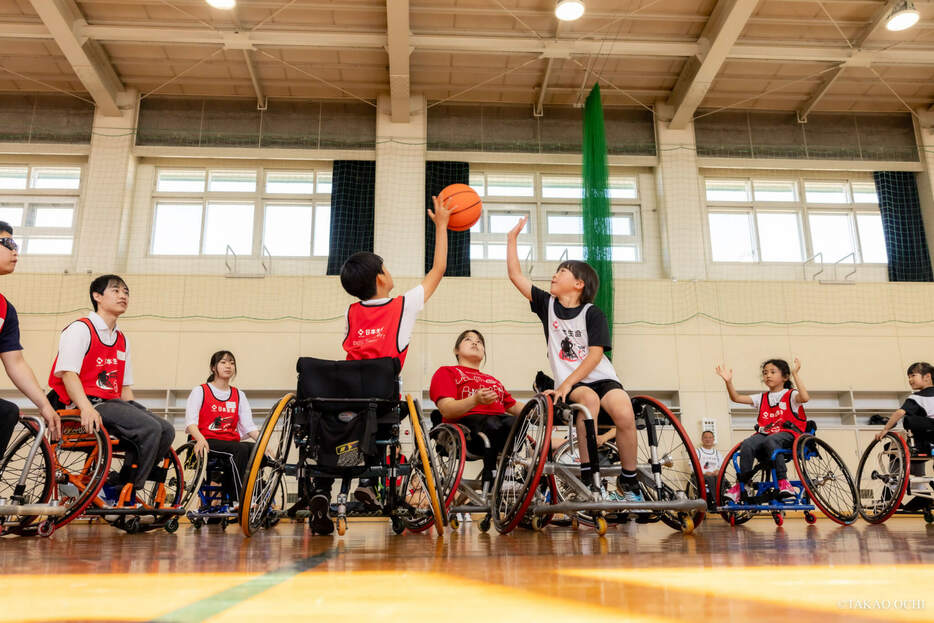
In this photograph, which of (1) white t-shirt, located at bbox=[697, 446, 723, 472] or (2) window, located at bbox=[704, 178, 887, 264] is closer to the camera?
(1) white t-shirt, located at bbox=[697, 446, 723, 472]

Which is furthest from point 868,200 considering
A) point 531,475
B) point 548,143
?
point 531,475

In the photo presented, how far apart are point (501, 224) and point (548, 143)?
117 centimetres

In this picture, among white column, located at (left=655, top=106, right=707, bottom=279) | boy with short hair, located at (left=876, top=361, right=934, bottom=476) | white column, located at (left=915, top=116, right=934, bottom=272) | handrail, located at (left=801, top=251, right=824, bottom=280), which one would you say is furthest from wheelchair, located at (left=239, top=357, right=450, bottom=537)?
white column, located at (left=915, top=116, right=934, bottom=272)

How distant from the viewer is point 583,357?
8.78ft

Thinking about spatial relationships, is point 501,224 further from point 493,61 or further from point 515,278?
point 515,278

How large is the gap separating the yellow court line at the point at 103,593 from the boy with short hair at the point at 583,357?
1474 millimetres

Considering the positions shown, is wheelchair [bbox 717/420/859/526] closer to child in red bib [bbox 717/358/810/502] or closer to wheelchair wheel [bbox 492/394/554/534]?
child in red bib [bbox 717/358/810/502]

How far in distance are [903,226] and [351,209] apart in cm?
663

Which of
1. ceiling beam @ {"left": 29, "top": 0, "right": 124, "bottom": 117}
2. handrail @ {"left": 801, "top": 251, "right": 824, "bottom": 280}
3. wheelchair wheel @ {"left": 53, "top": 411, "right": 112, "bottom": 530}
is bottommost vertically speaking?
wheelchair wheel @ {"left": 53, "top": 411, "right": 112, "bottom": 530}

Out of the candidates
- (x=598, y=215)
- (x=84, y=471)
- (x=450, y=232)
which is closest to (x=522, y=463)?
(x=84, y=471)

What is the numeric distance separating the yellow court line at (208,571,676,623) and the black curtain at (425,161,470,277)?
21.1 feet

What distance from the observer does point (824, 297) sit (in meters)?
7.63

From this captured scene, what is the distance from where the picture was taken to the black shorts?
253 cm

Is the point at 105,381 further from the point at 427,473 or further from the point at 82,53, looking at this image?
the point at 82,53
